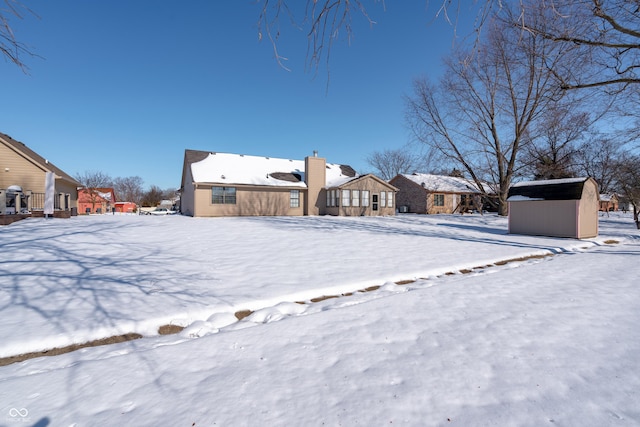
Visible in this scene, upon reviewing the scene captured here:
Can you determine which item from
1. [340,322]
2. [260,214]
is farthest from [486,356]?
[260,214]

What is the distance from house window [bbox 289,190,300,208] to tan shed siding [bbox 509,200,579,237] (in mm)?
15068

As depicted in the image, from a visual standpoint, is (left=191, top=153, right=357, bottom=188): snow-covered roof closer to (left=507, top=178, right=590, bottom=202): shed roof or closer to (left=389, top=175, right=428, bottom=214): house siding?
(left=389, top=175, right=428, bottom=214): house siding

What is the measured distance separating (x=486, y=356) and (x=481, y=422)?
1.03 meters

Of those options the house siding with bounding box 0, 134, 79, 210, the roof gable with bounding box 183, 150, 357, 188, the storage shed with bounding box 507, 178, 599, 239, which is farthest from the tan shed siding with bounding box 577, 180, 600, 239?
the house siding with bounding box 0, 134, 79, 210

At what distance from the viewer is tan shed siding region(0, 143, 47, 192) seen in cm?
1605

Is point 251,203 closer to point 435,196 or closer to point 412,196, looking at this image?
point 412,196

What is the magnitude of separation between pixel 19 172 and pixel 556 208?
28.9 m

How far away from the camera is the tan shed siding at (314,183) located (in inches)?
938

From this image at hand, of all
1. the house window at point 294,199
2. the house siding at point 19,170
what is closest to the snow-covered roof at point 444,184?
the house window at point 294,199

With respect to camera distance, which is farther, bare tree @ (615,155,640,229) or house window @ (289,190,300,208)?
house window @ (289,190,300,208)

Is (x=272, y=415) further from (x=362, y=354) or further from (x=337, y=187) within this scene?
(x=337, y=187)

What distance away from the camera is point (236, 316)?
419 centimetres

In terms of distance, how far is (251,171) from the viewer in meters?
23.3

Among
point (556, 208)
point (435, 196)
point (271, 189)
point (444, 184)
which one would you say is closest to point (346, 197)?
point (271, 189)
